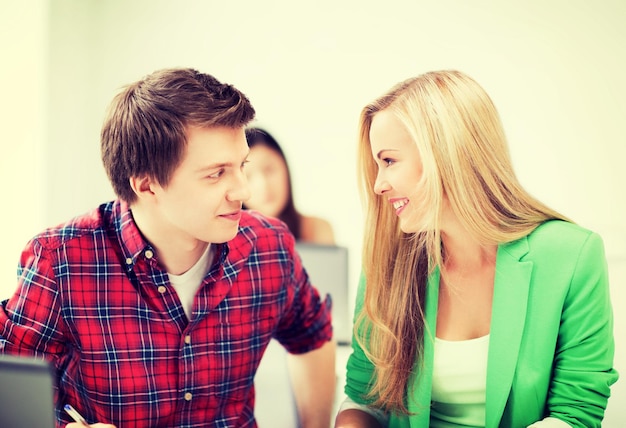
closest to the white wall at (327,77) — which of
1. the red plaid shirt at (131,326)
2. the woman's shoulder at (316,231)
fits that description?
the woman's shoulder at (316,231)

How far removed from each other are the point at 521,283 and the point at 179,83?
2.56 ft

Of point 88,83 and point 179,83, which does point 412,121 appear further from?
point 88,83

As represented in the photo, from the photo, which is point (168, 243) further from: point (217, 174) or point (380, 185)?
point (380, 185)

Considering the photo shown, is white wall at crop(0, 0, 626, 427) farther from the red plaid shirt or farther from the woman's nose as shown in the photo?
the red plaid shirt

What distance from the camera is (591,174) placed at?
1859mm

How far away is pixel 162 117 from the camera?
123cm

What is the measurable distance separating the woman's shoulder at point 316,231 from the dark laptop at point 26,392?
173cm

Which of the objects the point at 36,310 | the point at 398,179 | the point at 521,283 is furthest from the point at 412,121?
the point at 36,310

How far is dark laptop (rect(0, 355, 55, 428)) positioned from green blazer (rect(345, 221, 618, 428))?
2.57 ft

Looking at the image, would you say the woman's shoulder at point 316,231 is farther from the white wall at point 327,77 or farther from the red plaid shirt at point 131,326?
the red plaid shirt at point 131,326

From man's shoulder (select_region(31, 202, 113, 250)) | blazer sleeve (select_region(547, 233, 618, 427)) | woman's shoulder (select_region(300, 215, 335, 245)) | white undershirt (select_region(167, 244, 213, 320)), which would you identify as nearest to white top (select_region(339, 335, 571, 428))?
blazer sleeve (select_region(547, 233, 618, 427))

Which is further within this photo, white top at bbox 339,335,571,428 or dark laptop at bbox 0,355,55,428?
white top at bbox 339,335,571,428

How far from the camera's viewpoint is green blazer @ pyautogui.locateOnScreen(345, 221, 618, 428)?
1136mm

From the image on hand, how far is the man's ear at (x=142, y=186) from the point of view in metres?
1.28
